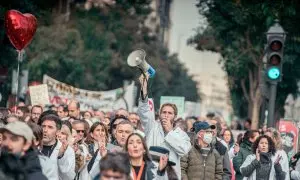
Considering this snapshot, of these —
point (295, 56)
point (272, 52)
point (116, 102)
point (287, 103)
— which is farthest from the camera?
point (287, 103)

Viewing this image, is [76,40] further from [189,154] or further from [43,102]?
[189,154]

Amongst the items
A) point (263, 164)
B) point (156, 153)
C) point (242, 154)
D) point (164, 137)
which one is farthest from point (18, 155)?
point (242, 154)

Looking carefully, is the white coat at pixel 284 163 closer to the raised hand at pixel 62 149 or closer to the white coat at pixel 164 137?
the white coat at pixel 164 137

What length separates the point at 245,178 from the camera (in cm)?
1213

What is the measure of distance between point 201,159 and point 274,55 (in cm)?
515

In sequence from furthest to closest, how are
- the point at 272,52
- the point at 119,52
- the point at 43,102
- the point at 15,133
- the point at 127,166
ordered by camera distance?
the point at 119,52, the point at 43,102, the point at 272,52, the point at 15,133, the point at 127,166

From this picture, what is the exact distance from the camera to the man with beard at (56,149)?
9539 millimetres

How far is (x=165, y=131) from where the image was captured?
10.5m

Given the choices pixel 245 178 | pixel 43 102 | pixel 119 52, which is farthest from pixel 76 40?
pixel 245 178

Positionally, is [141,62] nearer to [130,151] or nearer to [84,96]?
[130,151]

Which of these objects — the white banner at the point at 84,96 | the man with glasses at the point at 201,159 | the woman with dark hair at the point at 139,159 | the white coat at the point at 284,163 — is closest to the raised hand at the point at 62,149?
the man with glasses at the point at 201,159

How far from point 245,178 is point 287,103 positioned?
2382 cm

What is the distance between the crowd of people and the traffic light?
5.29ft

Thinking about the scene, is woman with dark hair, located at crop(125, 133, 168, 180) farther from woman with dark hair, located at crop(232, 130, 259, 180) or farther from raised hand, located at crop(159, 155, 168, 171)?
woman with dark hair, located at crop(232, 130, 259, 180)
